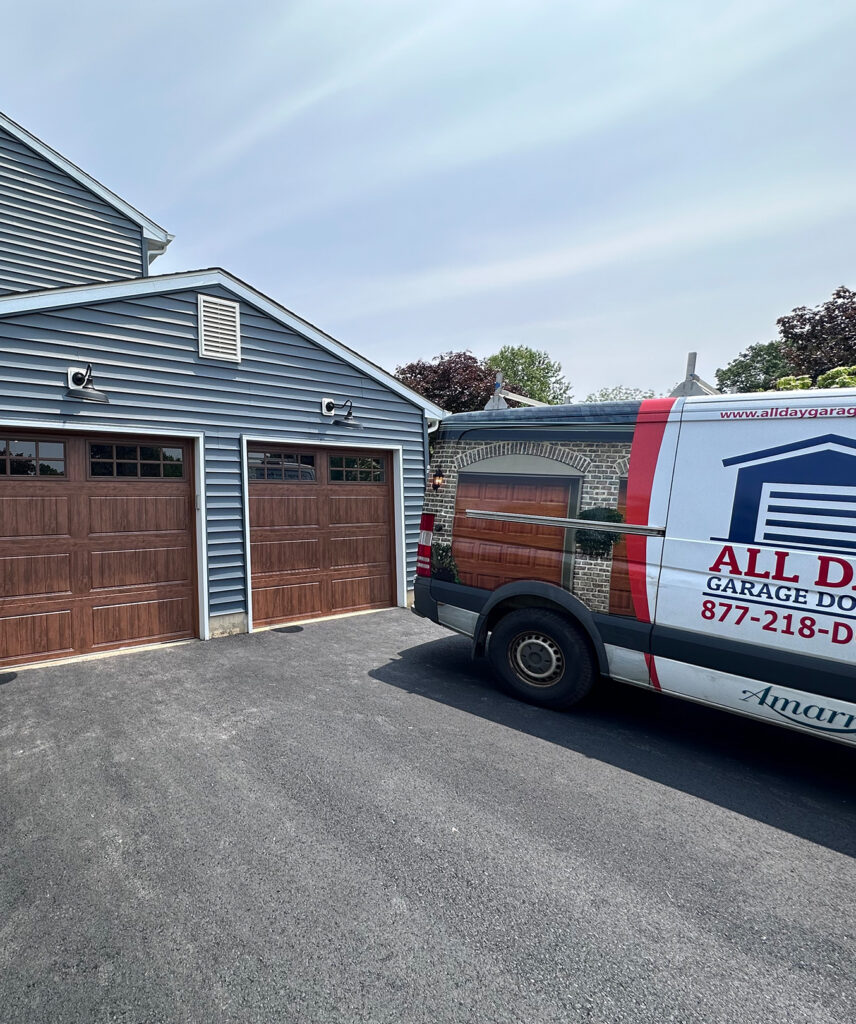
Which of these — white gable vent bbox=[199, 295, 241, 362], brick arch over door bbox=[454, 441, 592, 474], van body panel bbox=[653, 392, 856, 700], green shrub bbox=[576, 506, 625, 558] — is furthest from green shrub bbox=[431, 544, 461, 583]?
white gable vent bbox=[199, 295, 241, 362]

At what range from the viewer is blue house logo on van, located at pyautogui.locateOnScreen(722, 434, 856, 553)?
3.13 m

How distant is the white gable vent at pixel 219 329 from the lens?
6.31 m

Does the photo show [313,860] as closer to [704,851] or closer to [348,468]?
[704,851]

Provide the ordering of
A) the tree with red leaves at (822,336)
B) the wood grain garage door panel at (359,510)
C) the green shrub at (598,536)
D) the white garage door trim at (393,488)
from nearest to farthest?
the green shrub at (598,536), the white garage door trim at (393,488), the wood grain garage door panel at (359,510), the tree with red leaves at (822,336)

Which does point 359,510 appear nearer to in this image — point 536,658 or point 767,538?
point 536,658

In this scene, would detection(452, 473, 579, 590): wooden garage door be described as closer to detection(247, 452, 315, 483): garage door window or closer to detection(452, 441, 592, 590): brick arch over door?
detection(452, 441, 592, 590): brick arch over door

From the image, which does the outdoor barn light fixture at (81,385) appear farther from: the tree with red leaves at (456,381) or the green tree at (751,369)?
the green tree at (751,369)

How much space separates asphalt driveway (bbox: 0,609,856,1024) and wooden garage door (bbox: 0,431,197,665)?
3.82ft

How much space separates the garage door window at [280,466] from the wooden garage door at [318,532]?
1cm

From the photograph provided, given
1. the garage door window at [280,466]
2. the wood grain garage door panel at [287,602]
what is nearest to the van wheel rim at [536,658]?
the wood grain garage door panel at [287,602]

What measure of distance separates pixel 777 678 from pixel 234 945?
3.18m

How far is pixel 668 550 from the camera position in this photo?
376cm

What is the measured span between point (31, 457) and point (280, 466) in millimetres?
2594

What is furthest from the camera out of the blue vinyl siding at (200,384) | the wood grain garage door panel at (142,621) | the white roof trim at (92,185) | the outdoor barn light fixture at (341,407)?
the white roof trim at (92,185)
